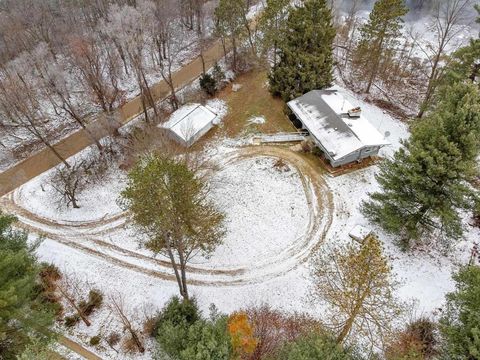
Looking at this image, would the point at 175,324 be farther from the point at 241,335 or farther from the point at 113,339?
the point at 113,339

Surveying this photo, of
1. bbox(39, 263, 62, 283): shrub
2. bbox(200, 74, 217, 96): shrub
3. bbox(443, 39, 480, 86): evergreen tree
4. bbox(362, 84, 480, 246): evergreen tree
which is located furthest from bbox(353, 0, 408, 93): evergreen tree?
bbox(39, 263, 62, 283): shrub

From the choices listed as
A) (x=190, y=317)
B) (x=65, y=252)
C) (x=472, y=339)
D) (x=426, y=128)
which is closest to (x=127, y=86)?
(x=65, y=252)

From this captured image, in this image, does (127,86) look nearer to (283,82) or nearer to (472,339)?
(283,82)

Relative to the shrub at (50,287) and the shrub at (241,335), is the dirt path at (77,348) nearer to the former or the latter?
the shrub at (50,287)

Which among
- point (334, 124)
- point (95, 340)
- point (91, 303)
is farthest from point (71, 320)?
point (334, 124)

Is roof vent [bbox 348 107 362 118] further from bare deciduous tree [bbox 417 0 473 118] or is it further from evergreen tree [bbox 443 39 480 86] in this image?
evergreen tree [bbox 443 39 480 86]
